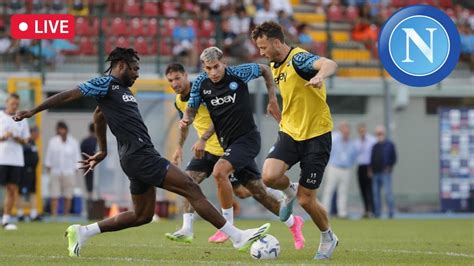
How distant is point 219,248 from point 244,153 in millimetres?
1191

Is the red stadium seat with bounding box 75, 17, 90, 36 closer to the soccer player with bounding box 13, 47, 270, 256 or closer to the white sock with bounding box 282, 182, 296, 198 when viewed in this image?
the white sock with bounding box 282, 182, 296, 198

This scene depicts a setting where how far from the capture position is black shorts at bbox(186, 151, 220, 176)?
16.0 meters

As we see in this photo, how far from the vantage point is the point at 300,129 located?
12883 millimetres

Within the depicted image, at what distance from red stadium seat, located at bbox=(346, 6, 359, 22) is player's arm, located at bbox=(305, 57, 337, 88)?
2047cm

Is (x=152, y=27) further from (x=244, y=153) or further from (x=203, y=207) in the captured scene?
(x=203, y=207)

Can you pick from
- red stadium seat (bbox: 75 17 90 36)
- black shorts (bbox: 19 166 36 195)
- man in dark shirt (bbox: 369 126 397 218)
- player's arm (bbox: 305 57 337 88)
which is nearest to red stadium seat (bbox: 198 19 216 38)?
red stadium seat (bbox: 75 17 90 36)

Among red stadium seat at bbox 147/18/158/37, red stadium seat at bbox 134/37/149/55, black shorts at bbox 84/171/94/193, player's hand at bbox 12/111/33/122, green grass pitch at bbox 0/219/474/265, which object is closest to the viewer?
player's hand at bbox 12/111/33/122

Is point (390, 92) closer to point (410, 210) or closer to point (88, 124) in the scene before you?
point (410, 210)

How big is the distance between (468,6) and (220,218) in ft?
76.9

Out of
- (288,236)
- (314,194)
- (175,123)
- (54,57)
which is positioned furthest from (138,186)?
(54,57)

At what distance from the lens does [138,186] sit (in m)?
12.6

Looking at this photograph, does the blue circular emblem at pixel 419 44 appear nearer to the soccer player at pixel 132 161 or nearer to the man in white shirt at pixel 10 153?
the soccer player at pixel 132 161

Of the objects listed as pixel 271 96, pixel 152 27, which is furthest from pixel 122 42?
pixel 271 96

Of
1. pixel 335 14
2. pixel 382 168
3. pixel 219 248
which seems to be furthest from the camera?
pixel 335 14
